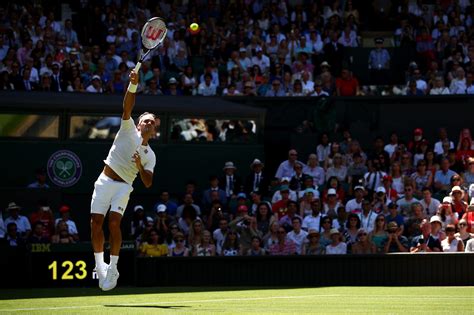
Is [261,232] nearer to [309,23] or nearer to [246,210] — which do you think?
[246,210]

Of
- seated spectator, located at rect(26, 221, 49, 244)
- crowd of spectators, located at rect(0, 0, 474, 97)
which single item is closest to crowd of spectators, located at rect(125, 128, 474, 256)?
seated spectator, located at rect(26, 221, 49, 244)

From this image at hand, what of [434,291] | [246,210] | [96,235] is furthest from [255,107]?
[96,235]

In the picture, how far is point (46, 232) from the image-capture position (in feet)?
62.1

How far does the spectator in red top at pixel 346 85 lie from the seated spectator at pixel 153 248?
7154mm

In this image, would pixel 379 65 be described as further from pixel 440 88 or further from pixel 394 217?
pixel 394 217

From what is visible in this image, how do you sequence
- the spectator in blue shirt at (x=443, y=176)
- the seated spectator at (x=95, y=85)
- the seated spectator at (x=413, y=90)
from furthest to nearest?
the seated spectator at (x=413, y=90) → the seated spectator at (x=95, y=85) → the spectator in blue shirt at (x=443, y=176)

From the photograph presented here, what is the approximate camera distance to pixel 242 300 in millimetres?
13094

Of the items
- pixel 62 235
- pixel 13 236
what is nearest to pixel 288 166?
pixel 62 235

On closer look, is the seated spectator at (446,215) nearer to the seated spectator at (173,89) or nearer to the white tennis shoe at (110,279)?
the seated spectator at (173,89)

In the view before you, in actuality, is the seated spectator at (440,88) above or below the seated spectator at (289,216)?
above

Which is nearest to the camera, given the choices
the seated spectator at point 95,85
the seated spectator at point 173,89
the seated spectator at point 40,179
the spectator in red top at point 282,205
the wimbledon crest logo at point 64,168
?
the spectator in red top at point 282,205

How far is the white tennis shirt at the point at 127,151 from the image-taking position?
41.2 feet

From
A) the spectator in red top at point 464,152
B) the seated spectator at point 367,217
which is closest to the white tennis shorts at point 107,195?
the seated spectator at point 367,217

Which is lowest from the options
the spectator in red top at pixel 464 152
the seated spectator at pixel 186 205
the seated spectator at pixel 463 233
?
the seated spectator at pixel 463 233
